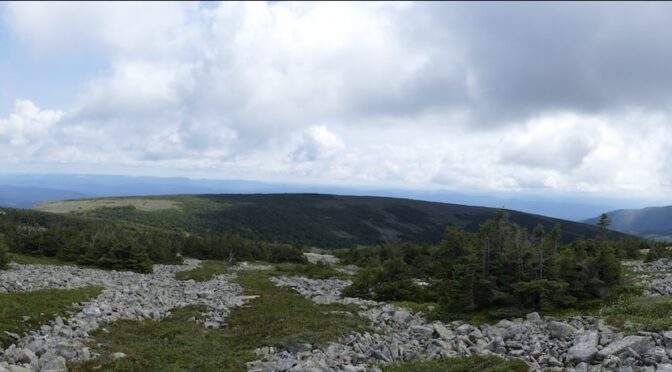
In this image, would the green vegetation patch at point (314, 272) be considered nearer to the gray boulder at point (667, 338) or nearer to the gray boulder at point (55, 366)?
the gray boulder at point (55, 366)

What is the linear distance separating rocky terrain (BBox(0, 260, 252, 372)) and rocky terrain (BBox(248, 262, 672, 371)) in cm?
748

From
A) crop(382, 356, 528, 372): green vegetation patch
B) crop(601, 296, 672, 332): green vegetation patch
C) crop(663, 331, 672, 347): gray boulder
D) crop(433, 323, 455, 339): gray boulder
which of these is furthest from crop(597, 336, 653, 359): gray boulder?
crop(433, 323, 455, 339): gray boulder

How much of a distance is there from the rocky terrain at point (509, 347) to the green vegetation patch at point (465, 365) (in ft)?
2.00

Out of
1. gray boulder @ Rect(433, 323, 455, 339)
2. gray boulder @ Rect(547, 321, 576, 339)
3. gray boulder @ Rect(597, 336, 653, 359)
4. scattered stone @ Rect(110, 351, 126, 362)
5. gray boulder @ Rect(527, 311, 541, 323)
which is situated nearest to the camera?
gray boulder @ Rect(597, 336, 653, 359)

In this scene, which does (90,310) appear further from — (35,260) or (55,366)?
(35,260)

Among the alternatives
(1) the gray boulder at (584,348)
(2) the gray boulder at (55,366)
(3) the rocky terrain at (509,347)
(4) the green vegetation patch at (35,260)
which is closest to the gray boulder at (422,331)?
(3) the rocky terrain at (509,347)

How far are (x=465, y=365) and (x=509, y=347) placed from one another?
3.02 m

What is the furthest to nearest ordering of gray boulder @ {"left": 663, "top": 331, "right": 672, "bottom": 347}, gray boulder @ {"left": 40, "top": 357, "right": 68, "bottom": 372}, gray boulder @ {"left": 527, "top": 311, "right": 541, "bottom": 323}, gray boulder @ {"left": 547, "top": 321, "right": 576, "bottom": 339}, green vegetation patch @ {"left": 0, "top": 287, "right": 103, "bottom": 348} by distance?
gray boulder @ {"left": 527, "top": 311, "right": 541, "bottom": 323}
green vegetation patch @ {"left": 0, "top": 287, "right": 103, "bottom": 348}
gray boulder @ {"left": 547, "top": 321, "right": 576, "bottom": 339}
gray boulder @ {"left": 40, "top": 357, "right": 68, "bottom": 372}
gray boulder @ {"left": 663, "top": 331, "right": 672, "bottom": 347}

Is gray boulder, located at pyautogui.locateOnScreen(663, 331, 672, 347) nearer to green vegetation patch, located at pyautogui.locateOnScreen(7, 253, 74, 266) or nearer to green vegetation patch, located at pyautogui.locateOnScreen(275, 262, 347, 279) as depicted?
green vegetation patch, located at pyautogui.locateOnScreen(275, 262, 347, 279)

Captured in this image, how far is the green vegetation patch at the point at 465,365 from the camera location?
1455 cm

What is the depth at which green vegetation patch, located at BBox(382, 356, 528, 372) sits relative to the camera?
14546mm

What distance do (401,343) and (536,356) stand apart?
5750 millimetres

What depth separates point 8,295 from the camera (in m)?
25.1

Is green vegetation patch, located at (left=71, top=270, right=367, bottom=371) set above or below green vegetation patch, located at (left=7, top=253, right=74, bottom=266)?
above
